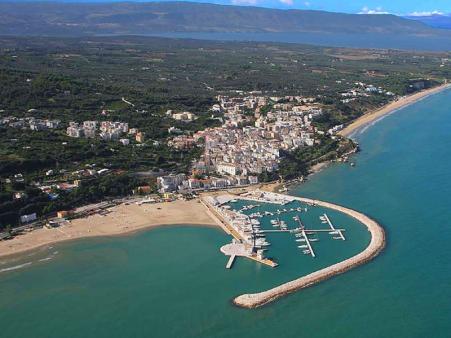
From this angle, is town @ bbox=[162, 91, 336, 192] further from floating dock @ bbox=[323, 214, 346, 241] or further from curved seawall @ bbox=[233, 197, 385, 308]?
curved seawall @ bbox=[233, 197, 385, 308]

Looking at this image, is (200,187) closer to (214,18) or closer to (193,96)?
(193,96)

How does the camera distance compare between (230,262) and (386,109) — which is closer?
(230,262)

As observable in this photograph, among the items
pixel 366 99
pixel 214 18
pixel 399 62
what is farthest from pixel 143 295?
pixel 214 18

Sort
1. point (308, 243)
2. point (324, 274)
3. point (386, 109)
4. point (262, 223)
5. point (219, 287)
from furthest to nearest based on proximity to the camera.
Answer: point (386, 109) → point (262, 223) → point (308, 243) → point (324, 274) → point (219, 287)

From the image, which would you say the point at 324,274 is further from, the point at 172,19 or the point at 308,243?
the point at 172,19

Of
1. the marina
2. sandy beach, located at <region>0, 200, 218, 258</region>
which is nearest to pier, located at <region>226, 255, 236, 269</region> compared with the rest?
the marina

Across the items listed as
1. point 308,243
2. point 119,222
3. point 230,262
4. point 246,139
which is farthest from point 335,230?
point 246,139

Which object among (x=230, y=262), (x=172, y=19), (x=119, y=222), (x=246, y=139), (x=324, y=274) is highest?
(x=172, y=19)

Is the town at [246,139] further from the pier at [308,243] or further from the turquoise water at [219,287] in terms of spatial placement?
the pier at [308,243]
